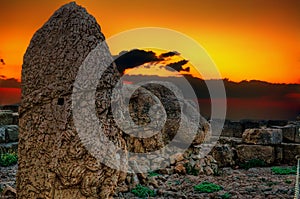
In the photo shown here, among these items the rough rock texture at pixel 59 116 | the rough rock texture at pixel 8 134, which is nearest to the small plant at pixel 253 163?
the rough rock texture at pixel 8 134

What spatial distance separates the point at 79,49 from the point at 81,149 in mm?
1172

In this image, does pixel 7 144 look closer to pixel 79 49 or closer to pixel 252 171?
pixel 252 171

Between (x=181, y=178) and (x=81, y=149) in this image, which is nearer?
(x=81, y=149)

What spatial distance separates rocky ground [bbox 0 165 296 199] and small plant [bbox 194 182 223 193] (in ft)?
0.43

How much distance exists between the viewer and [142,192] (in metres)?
9.41

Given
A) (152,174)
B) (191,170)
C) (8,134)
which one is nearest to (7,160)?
(8,134)

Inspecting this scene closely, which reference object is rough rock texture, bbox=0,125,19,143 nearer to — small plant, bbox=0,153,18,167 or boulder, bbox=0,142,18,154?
boulder, bbox=0,142,18,154

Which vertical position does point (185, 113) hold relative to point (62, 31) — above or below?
below

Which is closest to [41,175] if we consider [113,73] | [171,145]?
[113,73]

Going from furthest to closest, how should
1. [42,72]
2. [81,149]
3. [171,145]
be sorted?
1. [171,145]
2. [42,72]
3. [81,149]

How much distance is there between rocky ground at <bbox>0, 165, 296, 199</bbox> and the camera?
9625 millimetres

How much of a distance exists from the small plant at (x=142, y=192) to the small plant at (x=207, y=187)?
123 centimetres

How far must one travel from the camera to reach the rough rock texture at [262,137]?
1481cm

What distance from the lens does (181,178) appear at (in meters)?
11.5
